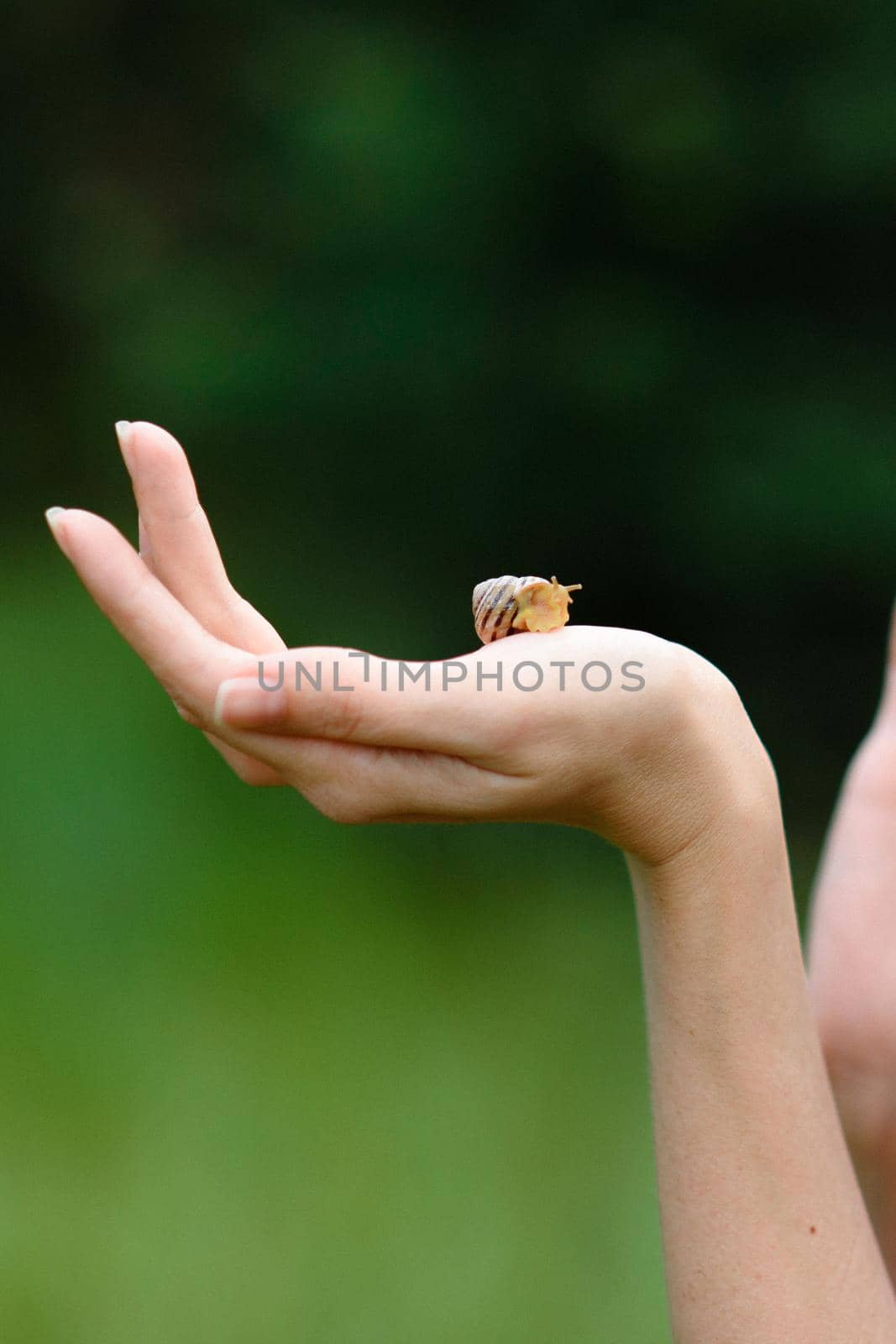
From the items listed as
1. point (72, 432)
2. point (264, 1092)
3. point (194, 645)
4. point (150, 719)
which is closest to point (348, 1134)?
point (264, 1092)

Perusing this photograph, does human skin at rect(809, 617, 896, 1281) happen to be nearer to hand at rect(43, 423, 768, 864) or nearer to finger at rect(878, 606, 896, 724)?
finger at rect(878, 606, 896, 724)

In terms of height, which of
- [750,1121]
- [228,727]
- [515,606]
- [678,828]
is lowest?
[750,1121]

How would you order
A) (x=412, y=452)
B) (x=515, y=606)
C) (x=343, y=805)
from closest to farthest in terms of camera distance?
1. (x=343, y=805)
2. (x=515, y=606)
3. (x=412, y=452)

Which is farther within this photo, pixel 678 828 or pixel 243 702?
pixel 678 828

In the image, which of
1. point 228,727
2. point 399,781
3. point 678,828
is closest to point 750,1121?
point 678,828

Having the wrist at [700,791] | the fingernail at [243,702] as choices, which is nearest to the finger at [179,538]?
the fingernail at [243,702]

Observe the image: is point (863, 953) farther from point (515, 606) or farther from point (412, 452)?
point (412, 452)

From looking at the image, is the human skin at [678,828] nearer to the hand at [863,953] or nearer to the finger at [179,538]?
the finger at [179,538]
